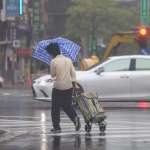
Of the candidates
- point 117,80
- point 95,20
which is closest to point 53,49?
point 117,80

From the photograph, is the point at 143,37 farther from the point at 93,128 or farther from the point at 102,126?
the point at 102,126

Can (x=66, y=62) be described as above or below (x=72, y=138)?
above

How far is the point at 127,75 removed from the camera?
70.2ft

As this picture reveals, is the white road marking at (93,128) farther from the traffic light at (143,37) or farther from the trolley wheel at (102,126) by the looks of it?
the traffic light at (143,37)

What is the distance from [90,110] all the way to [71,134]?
700 millimetres

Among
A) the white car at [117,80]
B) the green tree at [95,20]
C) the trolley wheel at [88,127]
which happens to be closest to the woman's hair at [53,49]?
the trolley wheel at [88,127]

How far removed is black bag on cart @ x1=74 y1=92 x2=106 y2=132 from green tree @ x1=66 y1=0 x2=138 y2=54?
54.2 meters

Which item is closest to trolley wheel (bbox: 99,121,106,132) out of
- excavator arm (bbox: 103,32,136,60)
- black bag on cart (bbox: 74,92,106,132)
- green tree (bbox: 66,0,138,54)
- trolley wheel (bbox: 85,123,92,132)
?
black bag on cart (bbox: 74,92,106,132)

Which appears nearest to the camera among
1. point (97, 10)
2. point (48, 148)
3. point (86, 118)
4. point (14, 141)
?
point (48, 148)

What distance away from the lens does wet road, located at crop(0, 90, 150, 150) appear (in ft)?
38.4

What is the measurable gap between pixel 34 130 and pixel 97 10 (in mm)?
54789

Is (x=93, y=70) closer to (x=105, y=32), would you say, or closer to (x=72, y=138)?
(x=72, y=138)

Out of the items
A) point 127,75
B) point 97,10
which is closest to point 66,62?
point 127,75

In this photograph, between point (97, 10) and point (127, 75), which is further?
point (97, 10)
